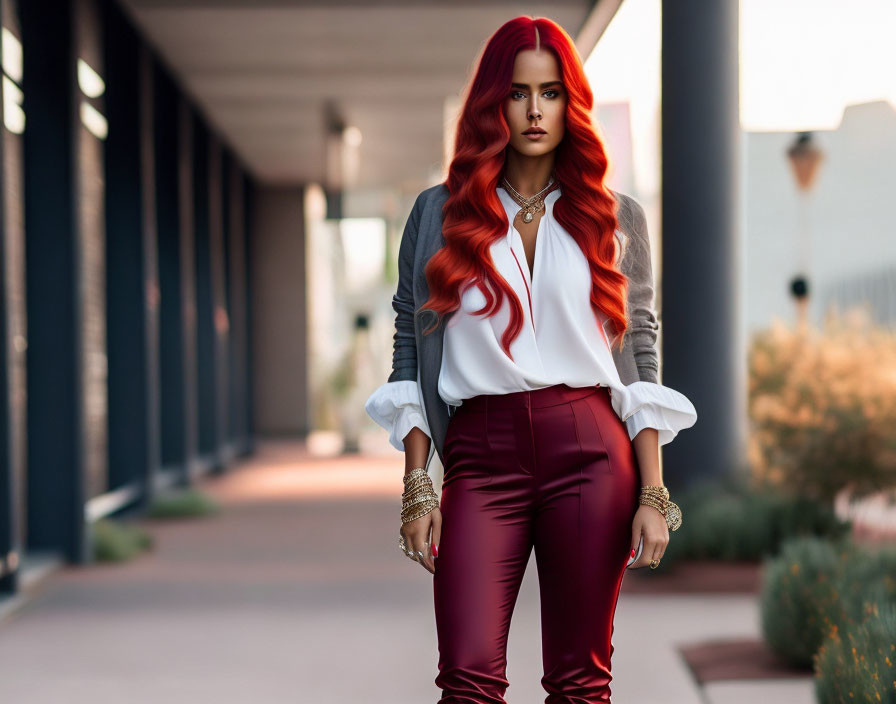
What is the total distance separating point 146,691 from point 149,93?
639 cm

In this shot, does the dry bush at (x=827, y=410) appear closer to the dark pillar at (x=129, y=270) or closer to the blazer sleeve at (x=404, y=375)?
the dark pillar at (x=129, y=270)

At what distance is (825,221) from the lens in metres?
24.8

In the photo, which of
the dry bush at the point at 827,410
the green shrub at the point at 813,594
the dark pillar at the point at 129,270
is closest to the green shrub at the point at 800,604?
the green shrub at the point at 813,594

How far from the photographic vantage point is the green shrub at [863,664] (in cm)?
244

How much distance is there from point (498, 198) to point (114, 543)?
514cm

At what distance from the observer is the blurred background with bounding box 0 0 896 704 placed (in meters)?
3.88

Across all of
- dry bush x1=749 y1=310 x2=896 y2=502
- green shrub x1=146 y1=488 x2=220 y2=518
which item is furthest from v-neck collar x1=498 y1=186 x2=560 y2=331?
green shrub x1=146 y1=488 x2=220 y2=518

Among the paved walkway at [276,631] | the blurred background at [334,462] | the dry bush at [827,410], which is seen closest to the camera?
the paved walkway at [276,631]

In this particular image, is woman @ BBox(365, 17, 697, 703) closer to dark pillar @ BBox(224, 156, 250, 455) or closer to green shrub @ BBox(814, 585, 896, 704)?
green shrub @ BBox(814, 585, 896, 704)

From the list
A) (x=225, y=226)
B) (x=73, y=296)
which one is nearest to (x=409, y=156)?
(x=225, y=226)

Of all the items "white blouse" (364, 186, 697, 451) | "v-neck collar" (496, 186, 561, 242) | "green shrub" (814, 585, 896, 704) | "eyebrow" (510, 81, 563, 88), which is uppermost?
"eyebrow" (510, 81, 563, 88)

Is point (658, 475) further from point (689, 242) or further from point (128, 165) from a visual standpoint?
point (128, 165)

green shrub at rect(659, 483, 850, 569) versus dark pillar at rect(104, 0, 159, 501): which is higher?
dark pillar at rect(104, 0, 159, 501)

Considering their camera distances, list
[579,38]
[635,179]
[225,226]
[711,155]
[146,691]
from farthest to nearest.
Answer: [225,226], [635,179], [579,38], [711,155], [146,691]
